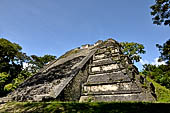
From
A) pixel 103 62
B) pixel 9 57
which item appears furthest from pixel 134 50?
pixel 9 57

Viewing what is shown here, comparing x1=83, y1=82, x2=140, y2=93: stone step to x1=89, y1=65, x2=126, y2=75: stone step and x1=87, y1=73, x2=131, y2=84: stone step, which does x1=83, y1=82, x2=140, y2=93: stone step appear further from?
x1=89, y1=65, x2=126, y2=75: stone step

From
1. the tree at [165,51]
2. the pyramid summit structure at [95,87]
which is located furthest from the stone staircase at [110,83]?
the tree at [165,51]

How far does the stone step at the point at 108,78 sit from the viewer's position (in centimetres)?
748

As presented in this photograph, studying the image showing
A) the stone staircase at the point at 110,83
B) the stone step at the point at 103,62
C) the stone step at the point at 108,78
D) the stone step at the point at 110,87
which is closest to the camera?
the stone staircase at the point at 110,83

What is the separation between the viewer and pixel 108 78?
26.4ft

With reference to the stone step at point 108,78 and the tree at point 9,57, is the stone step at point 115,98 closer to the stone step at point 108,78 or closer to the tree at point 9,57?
the stone step at point 108,78

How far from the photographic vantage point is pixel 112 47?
449 inches

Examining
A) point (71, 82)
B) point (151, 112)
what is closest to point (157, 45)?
point (151, 112)

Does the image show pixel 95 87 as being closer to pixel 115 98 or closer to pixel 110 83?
pixel 110 83

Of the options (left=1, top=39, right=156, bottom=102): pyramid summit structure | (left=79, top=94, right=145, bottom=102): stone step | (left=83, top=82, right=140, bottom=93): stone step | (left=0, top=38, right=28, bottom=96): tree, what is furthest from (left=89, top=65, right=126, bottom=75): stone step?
(left=0, top=38, right=28, bottom=96): tree

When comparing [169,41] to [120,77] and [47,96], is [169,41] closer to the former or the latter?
[120,77]

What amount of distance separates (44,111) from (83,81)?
4359 mm

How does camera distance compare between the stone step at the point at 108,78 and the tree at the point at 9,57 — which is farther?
the tree at the point at 9,57

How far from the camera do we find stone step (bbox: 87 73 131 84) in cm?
748
